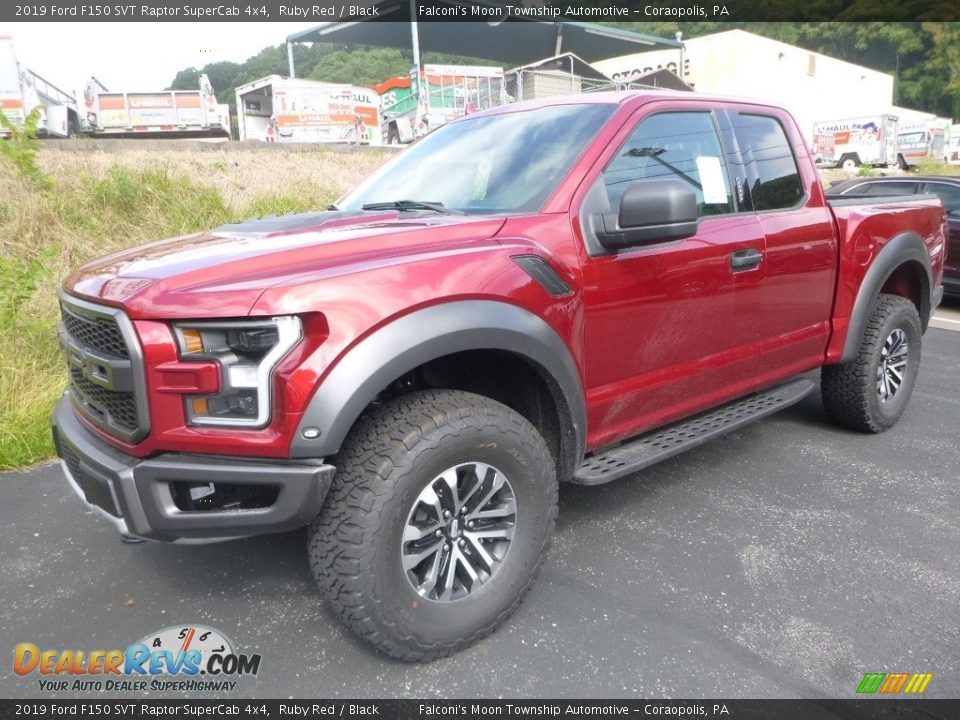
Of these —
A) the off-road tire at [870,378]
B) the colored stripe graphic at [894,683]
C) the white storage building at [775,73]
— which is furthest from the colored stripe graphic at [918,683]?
the white storage building at [775,73]

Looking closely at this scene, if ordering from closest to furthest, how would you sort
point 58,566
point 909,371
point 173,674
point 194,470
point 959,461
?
1. point 194,470
2. point 173,674
3. point 58,566
4. point 959,461
5. point 909,371

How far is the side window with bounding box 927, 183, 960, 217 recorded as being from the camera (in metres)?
8.20

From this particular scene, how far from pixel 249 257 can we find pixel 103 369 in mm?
534

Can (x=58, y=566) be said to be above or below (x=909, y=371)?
below

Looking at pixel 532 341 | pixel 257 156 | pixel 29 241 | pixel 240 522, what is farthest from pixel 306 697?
pixel 257 156

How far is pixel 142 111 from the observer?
2058 cm

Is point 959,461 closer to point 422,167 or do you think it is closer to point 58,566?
point 422,167

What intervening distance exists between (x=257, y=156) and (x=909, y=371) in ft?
39.5

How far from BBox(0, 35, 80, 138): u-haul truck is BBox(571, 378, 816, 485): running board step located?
16865 mm

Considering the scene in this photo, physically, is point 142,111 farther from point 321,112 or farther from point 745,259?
point 745,259

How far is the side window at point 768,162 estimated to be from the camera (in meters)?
3.38

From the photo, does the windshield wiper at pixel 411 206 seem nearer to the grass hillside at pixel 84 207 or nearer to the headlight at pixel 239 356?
the headlight at pixel 239 356

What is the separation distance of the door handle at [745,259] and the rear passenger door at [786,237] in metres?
0.08

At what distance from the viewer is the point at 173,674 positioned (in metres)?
2.21
